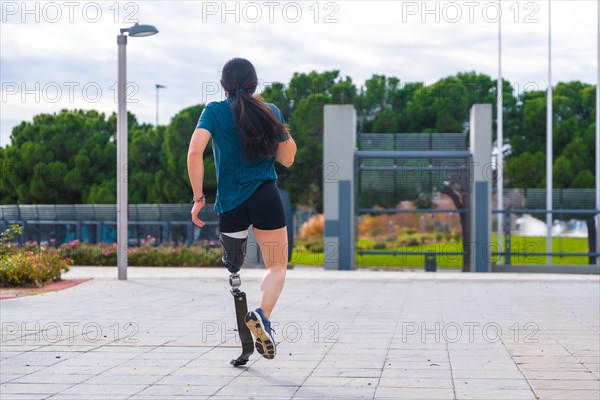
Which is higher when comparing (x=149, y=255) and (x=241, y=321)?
(x=241, y=321)

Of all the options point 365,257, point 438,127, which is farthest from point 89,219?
point 438,127

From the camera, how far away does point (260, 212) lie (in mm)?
5828

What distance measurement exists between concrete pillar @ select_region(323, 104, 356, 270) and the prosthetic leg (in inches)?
615

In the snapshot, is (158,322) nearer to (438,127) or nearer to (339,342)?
(339,342)

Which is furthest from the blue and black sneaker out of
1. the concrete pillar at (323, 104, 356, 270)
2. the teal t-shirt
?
the concrete pillar at (323, 104, 356, 270)

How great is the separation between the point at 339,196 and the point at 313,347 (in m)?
14.8

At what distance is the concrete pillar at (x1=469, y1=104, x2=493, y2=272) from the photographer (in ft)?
71.0

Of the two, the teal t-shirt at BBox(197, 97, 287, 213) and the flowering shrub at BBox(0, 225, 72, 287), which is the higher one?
the teal t-shirt at BBox(197, 97, 287, 213)

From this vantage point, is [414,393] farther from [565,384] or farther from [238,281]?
[238,281]

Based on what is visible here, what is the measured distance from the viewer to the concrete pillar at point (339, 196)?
71.7ft

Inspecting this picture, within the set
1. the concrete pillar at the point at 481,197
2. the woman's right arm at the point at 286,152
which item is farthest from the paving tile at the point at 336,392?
the concrete pillar at the point at 481,197

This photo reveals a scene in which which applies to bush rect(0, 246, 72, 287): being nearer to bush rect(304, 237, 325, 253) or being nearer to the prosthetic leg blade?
the prosthetic leg blade

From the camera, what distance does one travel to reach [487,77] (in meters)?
Answer: 33.8

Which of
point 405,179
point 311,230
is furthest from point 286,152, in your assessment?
point 311,230
